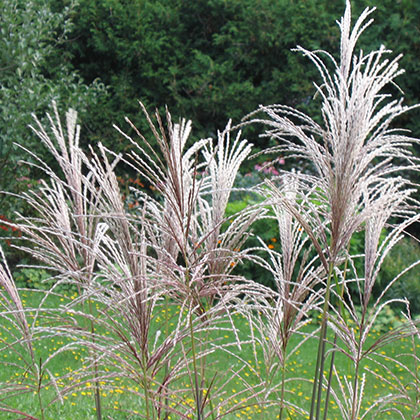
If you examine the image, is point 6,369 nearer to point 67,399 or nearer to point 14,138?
point 67,399

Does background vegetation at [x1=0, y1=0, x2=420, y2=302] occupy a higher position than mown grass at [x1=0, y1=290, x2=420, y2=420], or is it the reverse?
background vegetation at [x1=0, y1=0, x2=420, y2=302]

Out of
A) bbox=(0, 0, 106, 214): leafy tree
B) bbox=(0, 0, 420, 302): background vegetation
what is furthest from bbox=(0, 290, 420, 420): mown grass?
bbox=(0, 0, 420, 302): background vegetation

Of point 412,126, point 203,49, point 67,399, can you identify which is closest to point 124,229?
point 67,399

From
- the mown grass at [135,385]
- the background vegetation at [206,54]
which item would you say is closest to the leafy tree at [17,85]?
the mown grass at [135,385]

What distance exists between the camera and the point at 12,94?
8.00m

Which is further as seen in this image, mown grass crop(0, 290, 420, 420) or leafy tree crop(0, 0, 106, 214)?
leafy tree crop(0, 0, 106, 214)

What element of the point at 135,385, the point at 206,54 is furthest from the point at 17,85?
the point at 135,385

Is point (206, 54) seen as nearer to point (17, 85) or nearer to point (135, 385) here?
point (17, 85)

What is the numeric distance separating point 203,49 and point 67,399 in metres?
8.24

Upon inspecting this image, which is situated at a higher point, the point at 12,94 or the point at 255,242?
the point at 12,94

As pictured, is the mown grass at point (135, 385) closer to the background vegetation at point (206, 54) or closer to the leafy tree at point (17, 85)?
the leafy tree at point (17, 85)

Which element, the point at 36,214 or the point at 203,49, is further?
the point at 203,49

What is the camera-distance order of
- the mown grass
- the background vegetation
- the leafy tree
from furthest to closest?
the background vegetation < the leafy tree < the mown grass

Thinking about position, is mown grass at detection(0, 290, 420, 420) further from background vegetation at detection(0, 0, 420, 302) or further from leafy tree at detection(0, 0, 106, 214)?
background vegetation at detection(0, 0, 420, 302)
